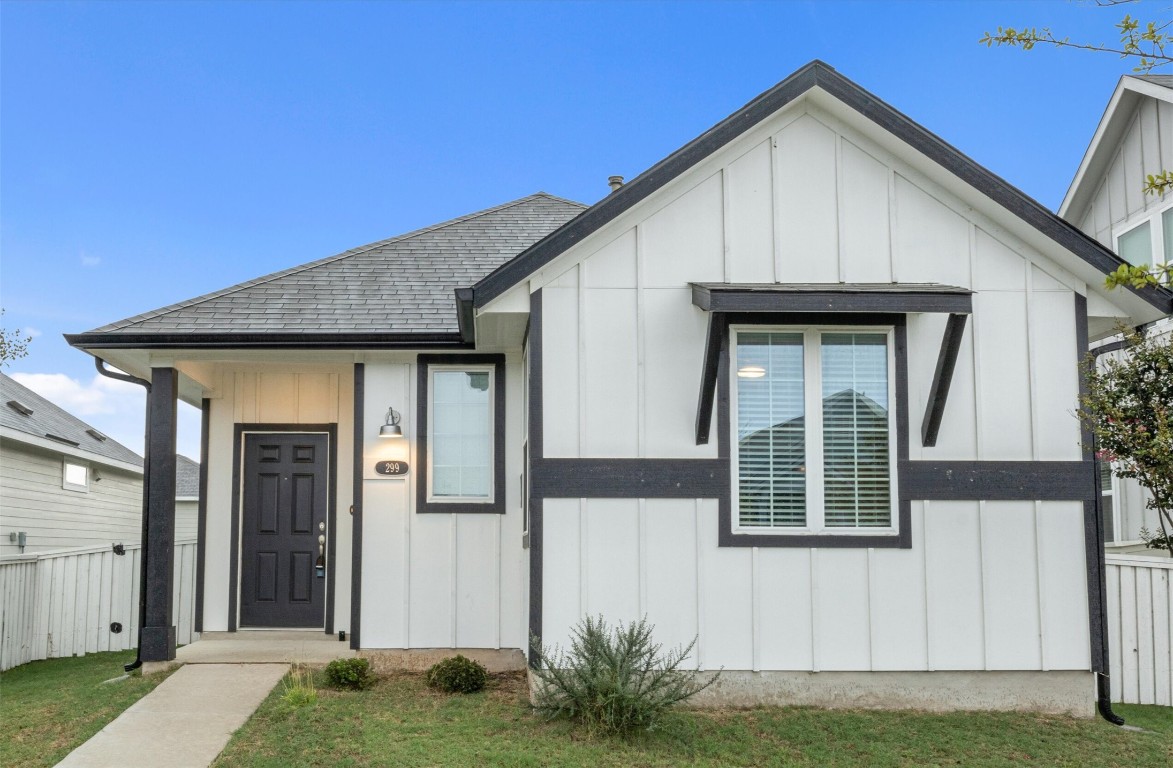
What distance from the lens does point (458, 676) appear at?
304 inches

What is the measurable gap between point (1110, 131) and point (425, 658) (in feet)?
36.7

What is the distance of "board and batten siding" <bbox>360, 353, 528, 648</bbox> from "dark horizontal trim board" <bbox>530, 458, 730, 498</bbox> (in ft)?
5.36

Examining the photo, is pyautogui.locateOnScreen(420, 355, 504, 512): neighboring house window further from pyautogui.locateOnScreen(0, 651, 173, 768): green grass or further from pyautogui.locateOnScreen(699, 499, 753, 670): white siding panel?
pyautogui.locateOnScreen(0, 651, 173, 768): green grass

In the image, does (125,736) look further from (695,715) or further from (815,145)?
(815,145)

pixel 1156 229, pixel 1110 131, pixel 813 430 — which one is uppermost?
pixel 1110 131

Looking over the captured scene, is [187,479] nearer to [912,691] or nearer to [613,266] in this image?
[613,266]

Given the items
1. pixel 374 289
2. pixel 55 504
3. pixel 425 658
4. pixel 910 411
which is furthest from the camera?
pixel 55 504

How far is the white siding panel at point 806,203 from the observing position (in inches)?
294

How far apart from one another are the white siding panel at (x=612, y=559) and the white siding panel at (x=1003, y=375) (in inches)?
108

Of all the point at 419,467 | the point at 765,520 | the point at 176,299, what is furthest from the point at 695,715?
the point at 176,299

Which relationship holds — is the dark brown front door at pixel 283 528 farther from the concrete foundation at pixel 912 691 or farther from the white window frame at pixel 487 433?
the concrete foundation at pixel 912 691

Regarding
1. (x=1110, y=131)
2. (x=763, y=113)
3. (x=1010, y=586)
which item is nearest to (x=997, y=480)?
(x=1010, y=586)

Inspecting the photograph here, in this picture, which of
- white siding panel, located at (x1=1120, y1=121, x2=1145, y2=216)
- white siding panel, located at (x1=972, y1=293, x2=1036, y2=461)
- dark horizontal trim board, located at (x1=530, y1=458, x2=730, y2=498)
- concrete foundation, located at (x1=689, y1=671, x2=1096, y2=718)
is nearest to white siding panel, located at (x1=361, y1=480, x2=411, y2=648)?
dark horizontal trim board, located at (x1=530, y1=458, x2=730, y2=498)

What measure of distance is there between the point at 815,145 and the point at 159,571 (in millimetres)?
6504
